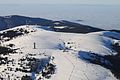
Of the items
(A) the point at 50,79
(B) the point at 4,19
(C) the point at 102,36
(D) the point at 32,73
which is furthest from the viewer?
(B) the point at 4,19

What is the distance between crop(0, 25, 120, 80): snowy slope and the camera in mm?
56750

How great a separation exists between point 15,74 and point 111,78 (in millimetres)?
12842

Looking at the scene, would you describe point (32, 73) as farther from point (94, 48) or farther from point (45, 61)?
point (94, 48)

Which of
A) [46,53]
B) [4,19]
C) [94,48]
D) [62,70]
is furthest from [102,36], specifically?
[4,19]

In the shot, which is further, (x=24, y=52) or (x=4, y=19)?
(x=4, y=19)

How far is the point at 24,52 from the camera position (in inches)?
2825

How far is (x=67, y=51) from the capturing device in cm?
7375

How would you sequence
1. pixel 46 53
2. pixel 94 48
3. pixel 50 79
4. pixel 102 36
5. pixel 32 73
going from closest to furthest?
pixel 50 79
pixel 32 73
pixel 46 53
pixel 94 48
pixel 102 36

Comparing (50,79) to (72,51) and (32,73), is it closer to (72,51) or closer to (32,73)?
(32,73)

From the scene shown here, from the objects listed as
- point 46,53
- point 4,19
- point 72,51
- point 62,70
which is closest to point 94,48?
point 72,51

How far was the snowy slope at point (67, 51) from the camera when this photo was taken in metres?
56.8

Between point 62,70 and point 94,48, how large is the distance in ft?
68.3

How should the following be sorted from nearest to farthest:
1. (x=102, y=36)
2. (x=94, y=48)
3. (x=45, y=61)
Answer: (x=45, y=61)
(x=94, y=48)
(x=102, y=36)

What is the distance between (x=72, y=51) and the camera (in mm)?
73812
